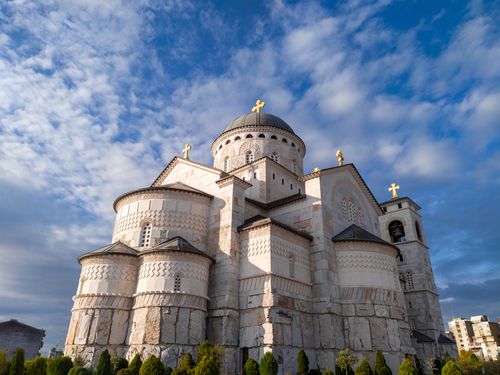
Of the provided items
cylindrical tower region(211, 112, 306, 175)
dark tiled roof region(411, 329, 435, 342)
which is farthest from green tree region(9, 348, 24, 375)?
dark tiled roof region(411, 329, 435, 342)

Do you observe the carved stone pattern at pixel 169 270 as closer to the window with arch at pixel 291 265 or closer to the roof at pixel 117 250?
the roof at pixel 117 250

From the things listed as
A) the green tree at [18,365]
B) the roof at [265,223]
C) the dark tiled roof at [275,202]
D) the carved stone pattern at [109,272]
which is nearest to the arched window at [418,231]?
the dark tiled roof at [275,202]

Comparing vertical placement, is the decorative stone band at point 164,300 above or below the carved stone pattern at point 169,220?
below

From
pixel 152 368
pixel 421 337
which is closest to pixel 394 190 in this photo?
pixel 421 337

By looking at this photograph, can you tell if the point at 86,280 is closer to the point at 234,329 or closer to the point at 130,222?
the point at 130,222

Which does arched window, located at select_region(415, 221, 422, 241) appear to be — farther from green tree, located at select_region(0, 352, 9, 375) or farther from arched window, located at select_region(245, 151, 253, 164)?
green tree, located at select_region(0, 352, 9, 375)

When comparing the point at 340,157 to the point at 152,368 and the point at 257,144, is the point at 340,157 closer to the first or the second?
the point at 257,144

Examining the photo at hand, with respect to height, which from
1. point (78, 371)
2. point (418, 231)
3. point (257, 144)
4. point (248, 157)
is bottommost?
point (78, 371)

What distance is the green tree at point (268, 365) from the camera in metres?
14.1

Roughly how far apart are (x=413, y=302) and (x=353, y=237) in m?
15.1

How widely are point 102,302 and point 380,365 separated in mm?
12243

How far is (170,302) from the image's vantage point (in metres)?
16.2

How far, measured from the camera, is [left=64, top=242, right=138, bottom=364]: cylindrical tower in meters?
15.9

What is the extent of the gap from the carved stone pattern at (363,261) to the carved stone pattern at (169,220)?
24.2 ft
